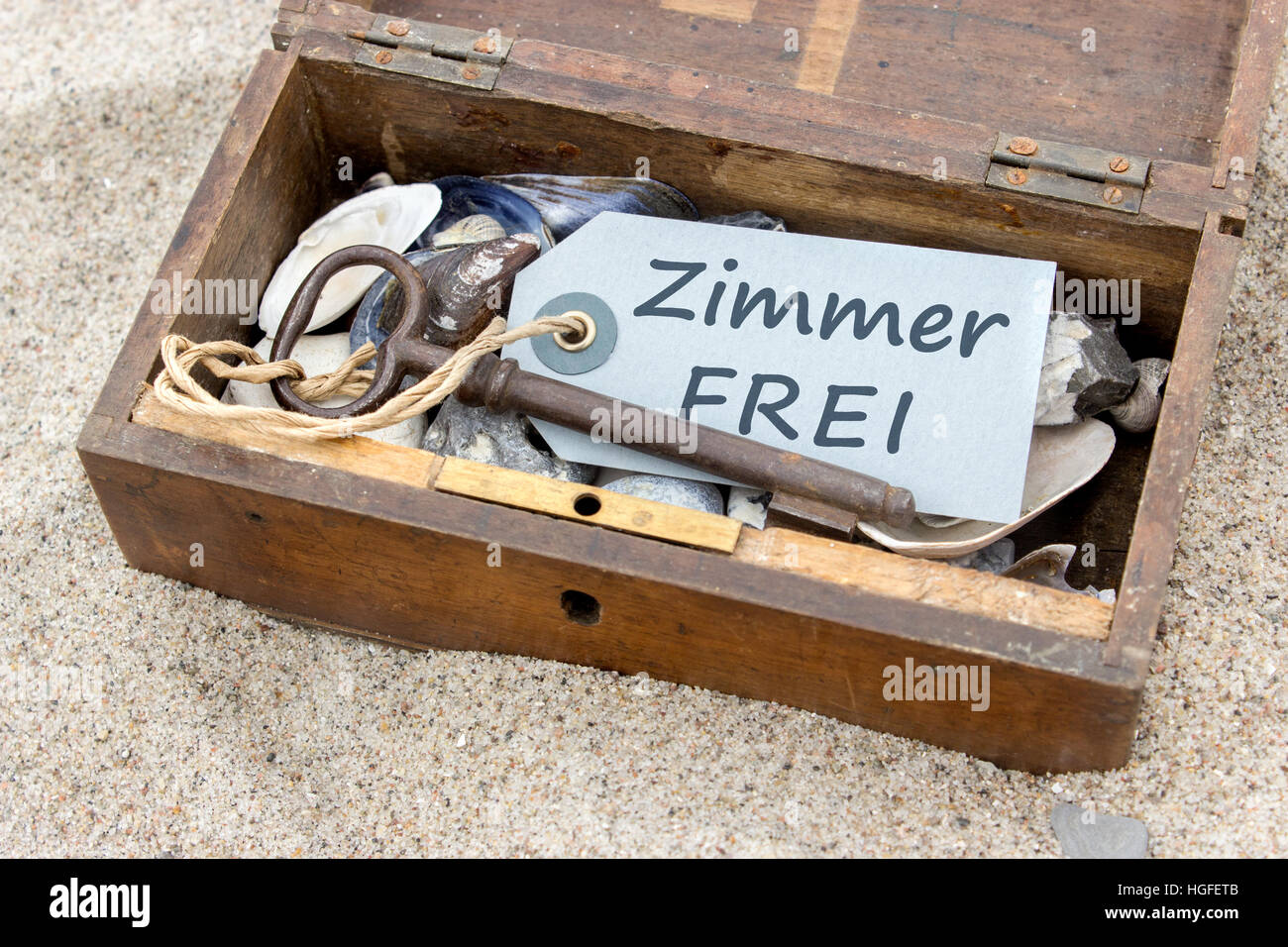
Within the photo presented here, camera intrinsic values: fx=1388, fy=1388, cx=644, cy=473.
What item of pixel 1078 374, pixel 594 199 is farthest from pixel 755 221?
pixel 1078 374

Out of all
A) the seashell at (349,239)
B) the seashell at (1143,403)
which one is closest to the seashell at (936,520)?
the seashell at (1143,403)

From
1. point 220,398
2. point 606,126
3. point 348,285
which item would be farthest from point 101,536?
point 606,126

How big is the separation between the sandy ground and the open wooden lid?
0.33 metres

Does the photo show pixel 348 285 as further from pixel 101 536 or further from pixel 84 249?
pixel 84 249

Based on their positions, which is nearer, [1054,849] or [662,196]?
[1054,849]

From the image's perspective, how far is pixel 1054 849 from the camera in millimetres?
1596

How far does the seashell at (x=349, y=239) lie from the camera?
6.24ft

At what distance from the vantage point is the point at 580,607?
1.66 meters

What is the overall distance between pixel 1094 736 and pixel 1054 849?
153 millimetres

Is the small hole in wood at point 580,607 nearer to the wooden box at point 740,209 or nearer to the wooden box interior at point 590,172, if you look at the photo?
the wooden box at point 740,209

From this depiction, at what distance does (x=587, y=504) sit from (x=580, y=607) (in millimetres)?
158

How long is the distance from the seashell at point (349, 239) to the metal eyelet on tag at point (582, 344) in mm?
299

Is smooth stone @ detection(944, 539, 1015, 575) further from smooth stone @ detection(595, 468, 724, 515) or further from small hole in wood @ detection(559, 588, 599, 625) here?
small hole in wood @ detection(559, 588, 599, 625)

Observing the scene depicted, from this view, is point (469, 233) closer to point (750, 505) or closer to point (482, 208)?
point (482, 208)
